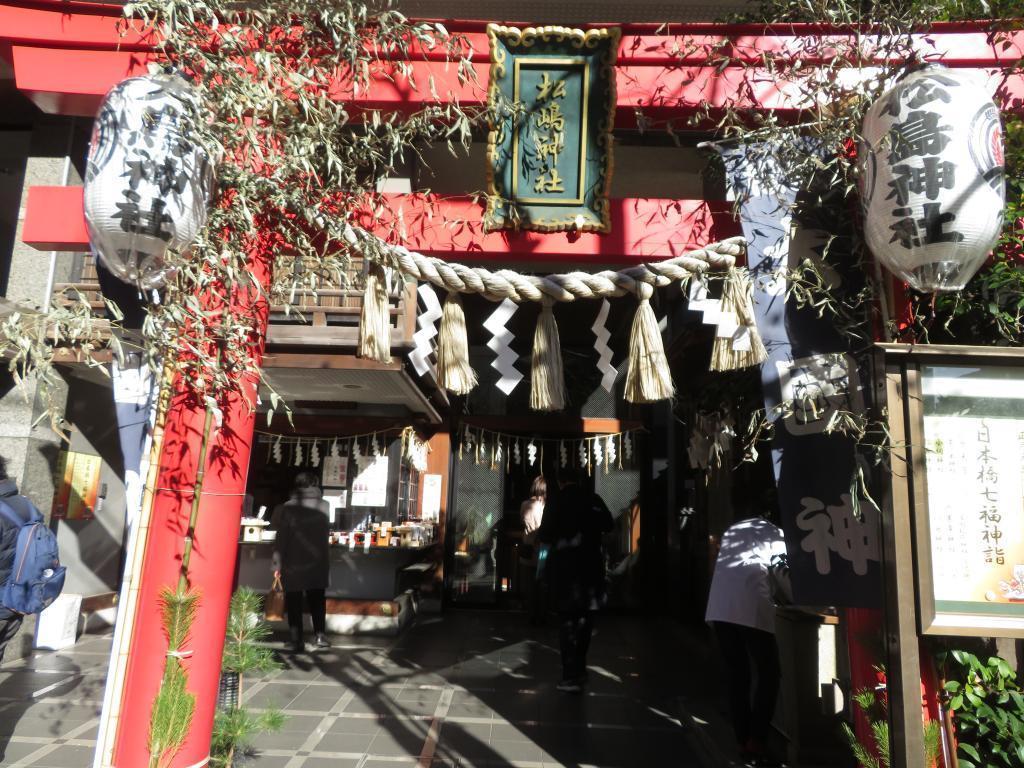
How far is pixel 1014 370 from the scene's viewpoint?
2.82m

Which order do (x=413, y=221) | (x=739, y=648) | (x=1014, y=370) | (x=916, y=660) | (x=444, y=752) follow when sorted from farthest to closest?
(x=444, y=752), (x=739, y=648), (x=413, y=221), (x=1014, y=370), (x=916, y=660)

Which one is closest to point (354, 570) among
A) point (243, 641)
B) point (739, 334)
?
point (243, 641)

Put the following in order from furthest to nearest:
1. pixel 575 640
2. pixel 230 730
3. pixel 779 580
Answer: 1. pixel 575 640
2. pixel 779 580
3. pixel 230 730

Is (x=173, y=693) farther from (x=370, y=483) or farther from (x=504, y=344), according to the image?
(x=370, y=483)

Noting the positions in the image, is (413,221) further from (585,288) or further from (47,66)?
(47,66)

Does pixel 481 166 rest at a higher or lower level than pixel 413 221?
higher

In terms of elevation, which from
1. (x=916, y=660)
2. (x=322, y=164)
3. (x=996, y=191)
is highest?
(x=322, y=164)

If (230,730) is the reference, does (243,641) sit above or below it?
above

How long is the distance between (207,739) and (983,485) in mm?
3930

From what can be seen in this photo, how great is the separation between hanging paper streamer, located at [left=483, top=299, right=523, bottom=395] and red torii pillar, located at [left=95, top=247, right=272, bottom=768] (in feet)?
4.36

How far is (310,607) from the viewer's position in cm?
845

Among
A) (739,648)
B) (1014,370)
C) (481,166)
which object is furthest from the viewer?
(481,166)

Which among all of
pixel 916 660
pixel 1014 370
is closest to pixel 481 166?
pixel 1014 370

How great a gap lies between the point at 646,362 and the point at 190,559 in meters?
2.59
